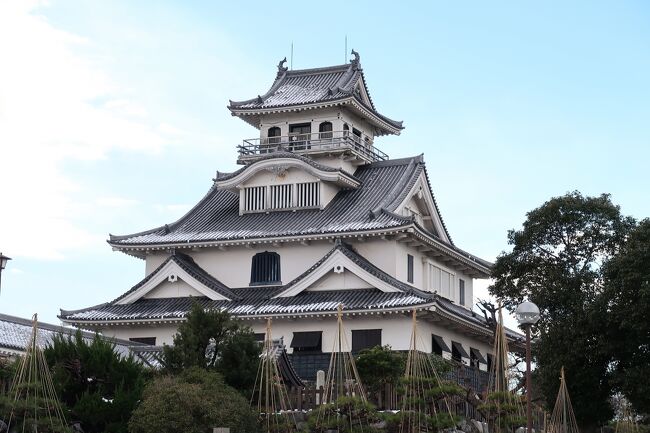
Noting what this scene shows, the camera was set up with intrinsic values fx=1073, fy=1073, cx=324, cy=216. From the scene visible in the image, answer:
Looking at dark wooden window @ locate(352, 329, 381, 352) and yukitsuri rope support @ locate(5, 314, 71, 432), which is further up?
dark wooden window @ locate(352, 329, 381, 352)

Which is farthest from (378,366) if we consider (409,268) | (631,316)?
(409,268)

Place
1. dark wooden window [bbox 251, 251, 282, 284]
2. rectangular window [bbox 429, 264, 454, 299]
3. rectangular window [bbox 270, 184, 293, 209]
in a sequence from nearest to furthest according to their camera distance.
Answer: dark wooden window [bbox 251, 251, 282, 284] < rectangular window [bbox 429, 264, 454, 299] < rectangular window [bbox 270, 184, 293, 209]

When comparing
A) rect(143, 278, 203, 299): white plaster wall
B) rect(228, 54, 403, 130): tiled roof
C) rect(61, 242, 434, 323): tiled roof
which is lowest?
rect(61, 242, 434, 323): tiled roof

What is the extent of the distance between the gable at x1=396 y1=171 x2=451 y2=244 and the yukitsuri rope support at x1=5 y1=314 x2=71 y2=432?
82.8ft

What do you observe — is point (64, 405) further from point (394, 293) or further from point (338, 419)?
point (394, 293)

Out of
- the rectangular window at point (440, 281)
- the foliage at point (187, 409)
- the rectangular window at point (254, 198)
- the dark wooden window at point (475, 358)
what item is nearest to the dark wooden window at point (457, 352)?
the dark wooden window at point (475, 358)

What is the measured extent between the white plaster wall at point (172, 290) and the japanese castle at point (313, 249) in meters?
0.06

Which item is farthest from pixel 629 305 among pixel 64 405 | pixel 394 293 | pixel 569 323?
pixel 64 405

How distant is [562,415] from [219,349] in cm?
1404

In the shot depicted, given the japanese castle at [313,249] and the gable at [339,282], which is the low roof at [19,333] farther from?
the gable at [339,282]

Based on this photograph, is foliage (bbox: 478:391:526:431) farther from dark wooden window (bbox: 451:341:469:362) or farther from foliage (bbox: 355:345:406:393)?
dark wooden window (bbox: 451:341:469:362)

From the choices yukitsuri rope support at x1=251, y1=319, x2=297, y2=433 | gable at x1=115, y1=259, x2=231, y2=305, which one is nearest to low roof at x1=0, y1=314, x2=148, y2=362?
yukitsuri rope support at x1=251, y1=319, x2=297, y2=433

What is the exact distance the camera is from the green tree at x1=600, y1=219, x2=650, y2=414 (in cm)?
3819

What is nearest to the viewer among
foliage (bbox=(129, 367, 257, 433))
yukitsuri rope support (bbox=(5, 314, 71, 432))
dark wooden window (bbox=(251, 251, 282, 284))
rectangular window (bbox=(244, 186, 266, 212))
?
yukitsuri rope support (bbox=(5, 314, 71, 432))
